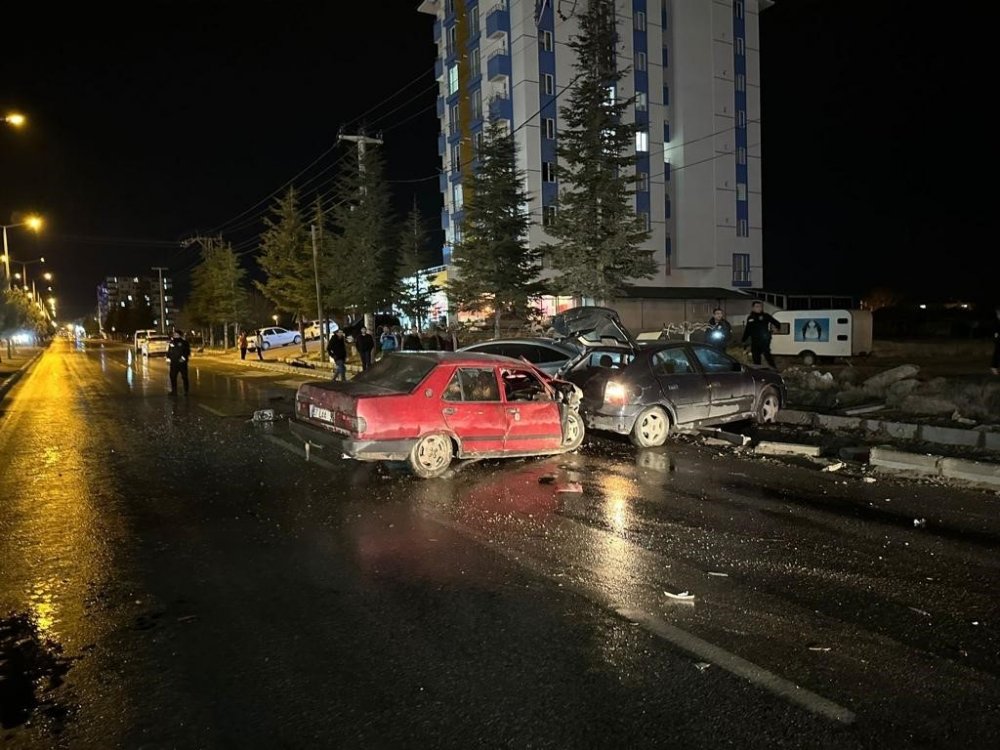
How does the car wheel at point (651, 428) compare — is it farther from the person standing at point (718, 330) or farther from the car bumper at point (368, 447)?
the person standing at point (718, 330)

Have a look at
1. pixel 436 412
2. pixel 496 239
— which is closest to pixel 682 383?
pixel 436 412

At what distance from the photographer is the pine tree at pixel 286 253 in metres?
45.5

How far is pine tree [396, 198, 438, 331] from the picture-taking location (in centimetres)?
3741

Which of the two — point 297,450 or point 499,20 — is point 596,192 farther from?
point 499,20

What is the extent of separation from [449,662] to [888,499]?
5.54m

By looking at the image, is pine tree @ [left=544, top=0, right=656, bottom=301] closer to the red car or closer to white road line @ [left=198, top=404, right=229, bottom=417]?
white road line @ [left=198, top=404, right=229, bottom=417]

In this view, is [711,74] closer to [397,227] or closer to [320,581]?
[397,227]

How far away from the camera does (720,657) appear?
3.93 m

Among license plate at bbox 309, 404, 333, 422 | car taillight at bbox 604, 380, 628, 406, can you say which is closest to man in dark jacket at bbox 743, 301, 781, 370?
car taillight at bbox 604, 380, 628, 406

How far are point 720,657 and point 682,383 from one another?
7.40 metres

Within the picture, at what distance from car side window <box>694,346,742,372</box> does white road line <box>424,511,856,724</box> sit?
23.4 ft

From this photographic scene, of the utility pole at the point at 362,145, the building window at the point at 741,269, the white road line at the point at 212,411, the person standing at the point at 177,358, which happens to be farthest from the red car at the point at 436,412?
the building window at the point at 741,269

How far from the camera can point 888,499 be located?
755 cm

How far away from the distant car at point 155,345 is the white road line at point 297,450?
1521 inches
